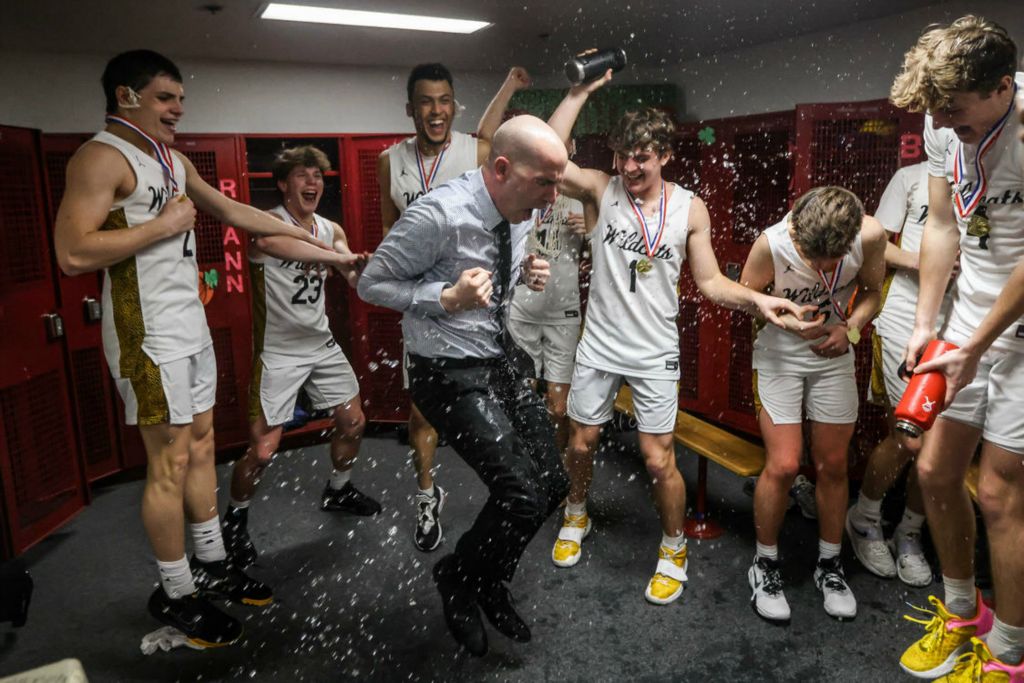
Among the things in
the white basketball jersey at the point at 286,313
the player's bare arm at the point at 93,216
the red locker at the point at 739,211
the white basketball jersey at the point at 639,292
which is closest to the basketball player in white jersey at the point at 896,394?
the white basketball jersey at the point at 639,292

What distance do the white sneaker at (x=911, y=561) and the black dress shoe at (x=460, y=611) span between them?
1.56 metres

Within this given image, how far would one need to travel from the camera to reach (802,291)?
234cm

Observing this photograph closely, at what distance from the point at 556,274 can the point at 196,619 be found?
6.66 ft

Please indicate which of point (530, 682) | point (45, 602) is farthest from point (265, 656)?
point (45, 602)

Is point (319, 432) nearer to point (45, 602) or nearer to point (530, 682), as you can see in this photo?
point (45, 602)

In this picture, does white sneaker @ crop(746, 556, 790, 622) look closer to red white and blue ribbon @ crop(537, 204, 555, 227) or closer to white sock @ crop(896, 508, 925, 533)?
white sock @ crop(896, 508, 925, 533)

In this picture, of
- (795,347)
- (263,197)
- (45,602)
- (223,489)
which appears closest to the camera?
(795,347)

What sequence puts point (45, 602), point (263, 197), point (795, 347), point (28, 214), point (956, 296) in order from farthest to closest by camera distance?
point (263, 197), point (28, 214), point (45, 602), point (795, 347), point (956, 296)

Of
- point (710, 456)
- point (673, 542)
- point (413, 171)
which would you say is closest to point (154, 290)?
point (413, 171)

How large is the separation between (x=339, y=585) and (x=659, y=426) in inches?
51.9

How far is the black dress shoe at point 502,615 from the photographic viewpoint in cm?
210

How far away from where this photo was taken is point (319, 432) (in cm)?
431

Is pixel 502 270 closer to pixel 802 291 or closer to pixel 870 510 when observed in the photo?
pixel 802 291

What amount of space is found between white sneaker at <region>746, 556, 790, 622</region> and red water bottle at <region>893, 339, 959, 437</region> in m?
0.84
